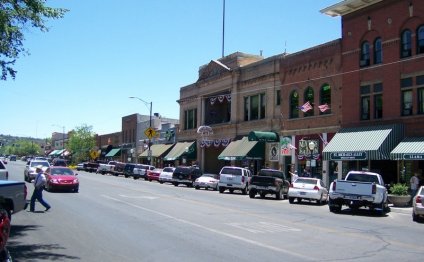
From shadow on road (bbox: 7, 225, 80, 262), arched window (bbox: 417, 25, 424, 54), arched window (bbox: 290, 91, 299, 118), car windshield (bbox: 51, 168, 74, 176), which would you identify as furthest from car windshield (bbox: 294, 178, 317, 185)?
shadow on road (bbox: 7, 225, 80, 262)

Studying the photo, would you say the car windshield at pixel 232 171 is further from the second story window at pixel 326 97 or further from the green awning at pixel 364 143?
the second story window at pixel 326 97

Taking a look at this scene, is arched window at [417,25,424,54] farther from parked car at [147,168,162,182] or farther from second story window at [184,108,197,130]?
second story window at [184,108,197,130]

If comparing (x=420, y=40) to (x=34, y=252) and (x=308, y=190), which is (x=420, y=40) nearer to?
(x=308, y=190)

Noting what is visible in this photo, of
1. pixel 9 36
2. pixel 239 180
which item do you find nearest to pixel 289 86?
pixel 239 180

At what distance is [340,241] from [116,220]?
6.81m

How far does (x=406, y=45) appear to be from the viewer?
3031cm

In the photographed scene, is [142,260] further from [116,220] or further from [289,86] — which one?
[289,86]

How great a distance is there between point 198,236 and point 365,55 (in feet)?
79.6

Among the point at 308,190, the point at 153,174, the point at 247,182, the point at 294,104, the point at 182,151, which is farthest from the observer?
the point at 182,151

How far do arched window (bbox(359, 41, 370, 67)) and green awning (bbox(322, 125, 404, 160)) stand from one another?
14.2ft

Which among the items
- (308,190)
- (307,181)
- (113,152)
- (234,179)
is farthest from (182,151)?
(113,152)

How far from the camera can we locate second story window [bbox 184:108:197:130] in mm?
57781

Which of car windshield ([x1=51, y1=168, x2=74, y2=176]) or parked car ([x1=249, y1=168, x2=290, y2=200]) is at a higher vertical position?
car windshield ([x1=51, y1=168, x2=74, y2=176])

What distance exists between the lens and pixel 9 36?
1186 centimetres
